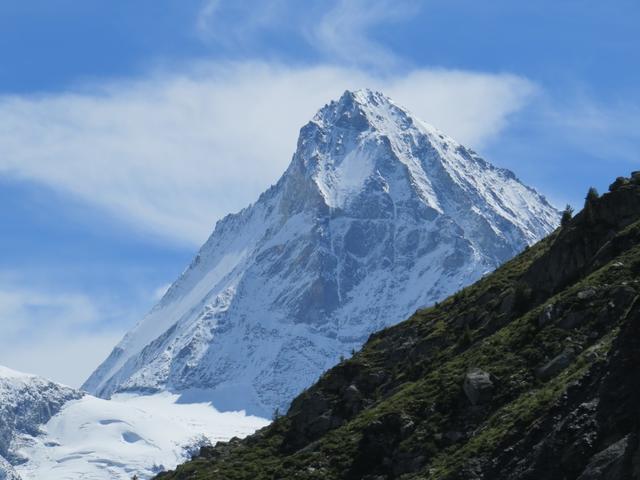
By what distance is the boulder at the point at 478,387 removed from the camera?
49.6 meters

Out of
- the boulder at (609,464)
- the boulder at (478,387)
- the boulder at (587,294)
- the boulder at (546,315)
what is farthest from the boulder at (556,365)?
the boulder at (609,464)

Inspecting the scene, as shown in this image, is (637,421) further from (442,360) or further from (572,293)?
(442,360)

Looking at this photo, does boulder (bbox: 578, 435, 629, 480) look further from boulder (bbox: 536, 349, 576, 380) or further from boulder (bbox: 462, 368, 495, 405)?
boulder (bbox: 462, 368, 495, 405)

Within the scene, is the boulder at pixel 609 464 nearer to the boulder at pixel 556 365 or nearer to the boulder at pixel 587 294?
the boulder at pixel 556 365

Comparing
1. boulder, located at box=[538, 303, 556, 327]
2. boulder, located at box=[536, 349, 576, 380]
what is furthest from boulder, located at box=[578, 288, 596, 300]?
boulder, located at box=[536, 349, 576, 380]

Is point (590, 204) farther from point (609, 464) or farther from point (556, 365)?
point (609, 464)

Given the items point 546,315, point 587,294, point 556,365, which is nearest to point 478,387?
point 556,365

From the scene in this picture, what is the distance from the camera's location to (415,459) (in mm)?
48781

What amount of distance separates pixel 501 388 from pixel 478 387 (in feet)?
3.30

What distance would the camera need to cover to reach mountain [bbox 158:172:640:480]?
3800 cm

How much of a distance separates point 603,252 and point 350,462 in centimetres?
1332

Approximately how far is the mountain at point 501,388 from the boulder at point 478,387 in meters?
0.05

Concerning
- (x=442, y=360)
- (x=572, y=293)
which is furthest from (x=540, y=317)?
(x=442, y=360)

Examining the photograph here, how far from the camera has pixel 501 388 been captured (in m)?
49.3
